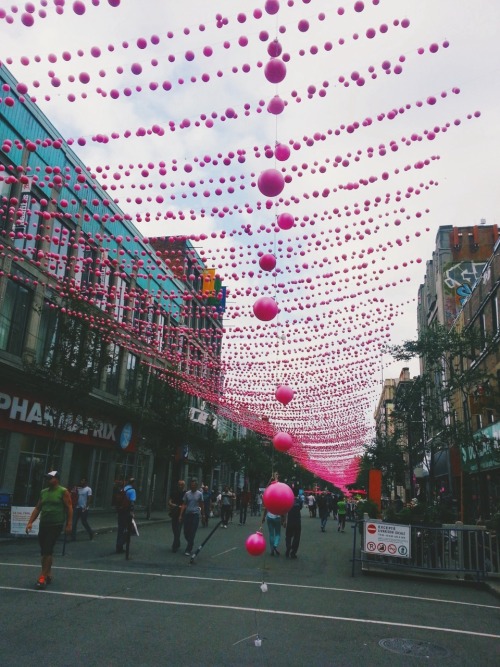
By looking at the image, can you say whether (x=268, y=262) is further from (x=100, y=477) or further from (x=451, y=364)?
(x=100, y=477)

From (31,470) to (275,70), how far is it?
1974 cm

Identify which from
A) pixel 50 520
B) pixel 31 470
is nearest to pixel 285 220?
pixel 50 520

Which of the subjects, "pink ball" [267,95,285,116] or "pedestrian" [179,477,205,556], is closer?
"pink ball" [267,95,285,116]

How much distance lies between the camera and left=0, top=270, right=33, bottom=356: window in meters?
20.0

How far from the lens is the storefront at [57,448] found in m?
19.9

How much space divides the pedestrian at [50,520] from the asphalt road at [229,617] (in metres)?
0.30

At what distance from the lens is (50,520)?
28.2 ft

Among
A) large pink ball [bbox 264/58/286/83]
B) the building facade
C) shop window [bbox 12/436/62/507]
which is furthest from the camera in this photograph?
shop window [bbox 12/436/62/507]

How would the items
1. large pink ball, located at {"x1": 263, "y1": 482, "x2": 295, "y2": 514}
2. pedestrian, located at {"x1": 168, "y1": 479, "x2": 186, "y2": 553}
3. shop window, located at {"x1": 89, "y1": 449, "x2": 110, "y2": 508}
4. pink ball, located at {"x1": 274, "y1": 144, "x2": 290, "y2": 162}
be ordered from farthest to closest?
shop window, located at {"x1": 89, "y1": 449, "x2": 110, "y2": 508}
pedestrian, located at {"x1": 168, "y1": 479, "x2": 186, "y2": 553}
pink ball, located at {"x1": 274, "y1": 144, "x2": 290, "y2": 162}
large pink ball, located at {"x1": 263, "y1": 482, "x2": 295, "y2": 514}

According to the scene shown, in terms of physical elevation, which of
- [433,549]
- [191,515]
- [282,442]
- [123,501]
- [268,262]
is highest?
[268,262]

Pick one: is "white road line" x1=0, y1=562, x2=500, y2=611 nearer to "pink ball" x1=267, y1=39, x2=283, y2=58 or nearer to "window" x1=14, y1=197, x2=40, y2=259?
"pink ball" x1=267, y1=39, x2=283, y2=58

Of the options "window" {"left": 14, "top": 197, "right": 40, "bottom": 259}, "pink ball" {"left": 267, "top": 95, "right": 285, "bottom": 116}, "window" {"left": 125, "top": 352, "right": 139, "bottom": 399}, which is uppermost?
"window" {"left": 14, "top": 197, "right": 40, "bottom": 259}

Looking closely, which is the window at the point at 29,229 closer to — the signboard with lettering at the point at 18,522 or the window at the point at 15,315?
the window at the point at 15,315

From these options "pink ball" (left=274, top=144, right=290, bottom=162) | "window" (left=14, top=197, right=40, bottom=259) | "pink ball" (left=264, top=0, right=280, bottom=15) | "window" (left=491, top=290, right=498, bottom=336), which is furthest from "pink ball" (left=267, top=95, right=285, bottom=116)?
"window" (left=491, top=290, right=498, bottom=336)
